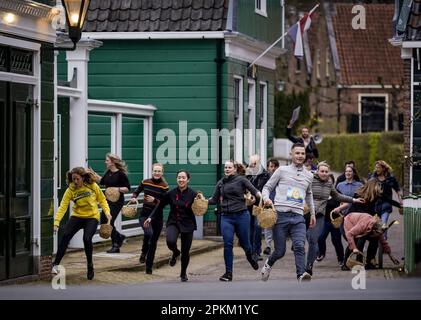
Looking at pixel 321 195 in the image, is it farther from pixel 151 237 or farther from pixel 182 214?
pixel 151 237

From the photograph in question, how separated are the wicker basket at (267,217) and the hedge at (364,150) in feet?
84.4

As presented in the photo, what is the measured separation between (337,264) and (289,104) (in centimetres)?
3146

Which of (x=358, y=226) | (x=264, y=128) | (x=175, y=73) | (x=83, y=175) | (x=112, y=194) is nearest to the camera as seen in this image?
(x=83, y=175)

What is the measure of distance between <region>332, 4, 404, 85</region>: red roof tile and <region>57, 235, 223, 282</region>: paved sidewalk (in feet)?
114

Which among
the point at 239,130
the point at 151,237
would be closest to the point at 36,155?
the point at 151,237

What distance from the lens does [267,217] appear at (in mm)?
14477

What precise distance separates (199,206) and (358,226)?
8.91ft

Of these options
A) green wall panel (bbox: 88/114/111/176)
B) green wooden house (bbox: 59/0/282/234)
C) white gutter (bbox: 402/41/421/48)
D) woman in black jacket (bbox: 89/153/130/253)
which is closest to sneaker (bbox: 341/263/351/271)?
woman in black jacket (bbox: 89/153/130/253)

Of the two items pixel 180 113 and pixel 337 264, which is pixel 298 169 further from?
pixel 180 113

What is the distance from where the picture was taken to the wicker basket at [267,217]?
14.5 metres

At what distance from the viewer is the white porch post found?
19891mm
